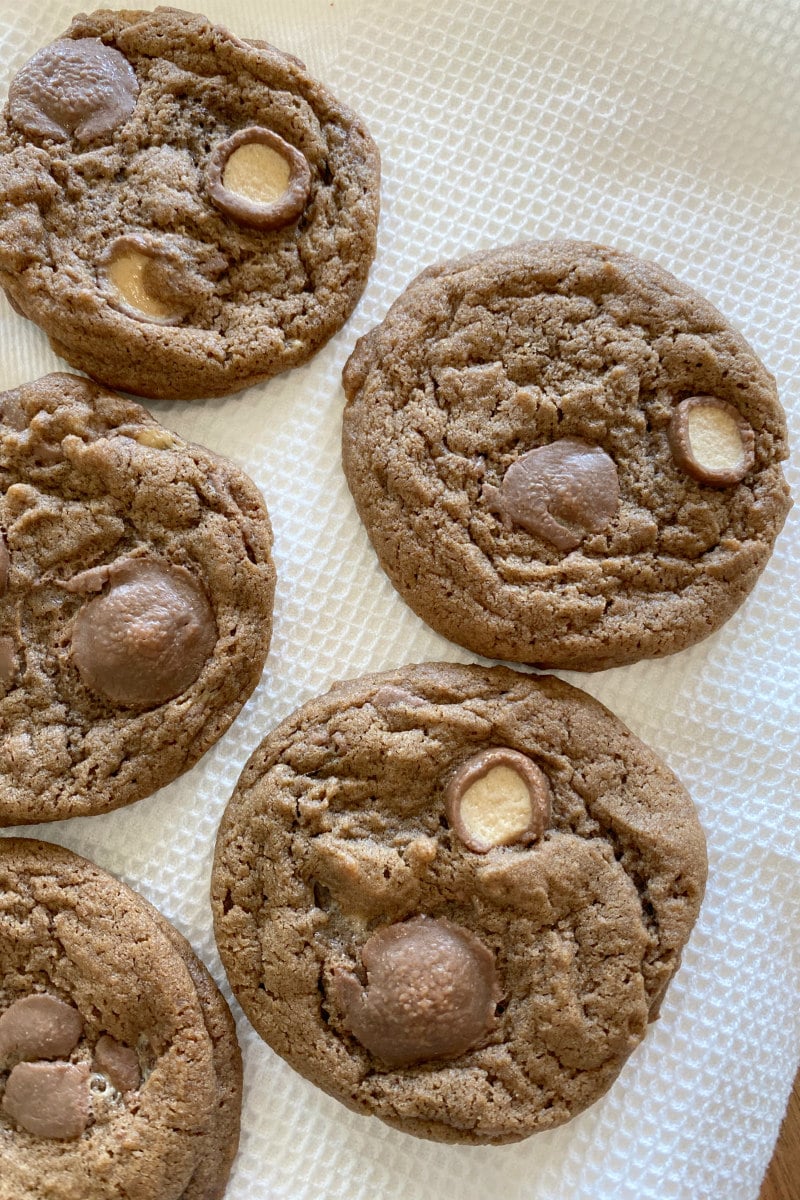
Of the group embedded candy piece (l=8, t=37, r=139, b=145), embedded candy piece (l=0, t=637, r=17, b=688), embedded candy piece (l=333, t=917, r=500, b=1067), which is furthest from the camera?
embedded candy piece (l=8, t=37, r=139, b=145)

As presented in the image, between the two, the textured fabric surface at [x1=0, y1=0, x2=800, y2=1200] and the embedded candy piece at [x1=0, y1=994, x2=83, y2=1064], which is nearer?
the embedded candy piece at [x1=0, y1=994, x2=83, y2=1064]

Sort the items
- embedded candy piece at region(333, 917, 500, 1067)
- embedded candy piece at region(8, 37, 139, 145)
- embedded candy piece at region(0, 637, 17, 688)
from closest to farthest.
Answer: embedded candy piece at region(333, 917, 500, 1067)
embedded candy piece at region(0, 637, 17, 688)
embedded candy piece at region(8, 37, 139, 145)

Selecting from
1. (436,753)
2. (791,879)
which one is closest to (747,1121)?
(791,879)

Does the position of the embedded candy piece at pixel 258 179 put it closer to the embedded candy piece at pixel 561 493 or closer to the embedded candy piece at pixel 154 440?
the embedded candy piece at pixel 154 440

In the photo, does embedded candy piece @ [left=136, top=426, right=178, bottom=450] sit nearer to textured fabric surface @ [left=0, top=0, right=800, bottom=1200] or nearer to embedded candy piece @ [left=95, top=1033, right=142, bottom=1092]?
textured fabric surface @ [left=0, top=0, right=800, bottom=1200]

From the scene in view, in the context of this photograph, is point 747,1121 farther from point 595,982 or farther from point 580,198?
point 580,198

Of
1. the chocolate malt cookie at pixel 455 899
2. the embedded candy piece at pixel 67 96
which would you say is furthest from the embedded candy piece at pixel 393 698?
the embedded candy piece at pixel 67 96

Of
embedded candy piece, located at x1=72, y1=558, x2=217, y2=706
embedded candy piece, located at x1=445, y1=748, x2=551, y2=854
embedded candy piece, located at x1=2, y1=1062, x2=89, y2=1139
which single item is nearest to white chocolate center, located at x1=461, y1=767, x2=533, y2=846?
embedded candy piece, located at x1=445, y1=748, x2=551, y2=854
